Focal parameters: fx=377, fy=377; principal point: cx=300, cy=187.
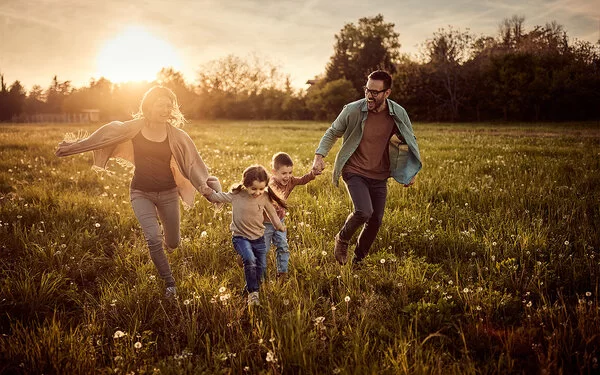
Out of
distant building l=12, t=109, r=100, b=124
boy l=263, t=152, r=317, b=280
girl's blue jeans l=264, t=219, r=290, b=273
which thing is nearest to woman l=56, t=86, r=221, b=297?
boy l=263, t=152, r=317, b=280

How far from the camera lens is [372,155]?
5.14 m

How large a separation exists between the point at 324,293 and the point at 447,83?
45202 millimetres

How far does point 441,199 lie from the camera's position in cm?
750

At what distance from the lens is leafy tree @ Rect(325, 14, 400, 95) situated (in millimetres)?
61500

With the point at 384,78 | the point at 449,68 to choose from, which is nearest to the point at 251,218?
the point at 384,78

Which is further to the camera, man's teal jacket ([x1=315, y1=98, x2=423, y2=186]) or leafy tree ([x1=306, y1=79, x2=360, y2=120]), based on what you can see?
A: leafy tree ([x1=306, y1=79, x2=360, y2=120])

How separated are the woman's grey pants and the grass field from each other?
0.30 meters

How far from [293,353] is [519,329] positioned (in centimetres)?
200

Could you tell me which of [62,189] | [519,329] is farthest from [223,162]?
[519,329]

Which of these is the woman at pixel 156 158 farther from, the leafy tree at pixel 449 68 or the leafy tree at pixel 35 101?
the leafy tree at pixel 35 101

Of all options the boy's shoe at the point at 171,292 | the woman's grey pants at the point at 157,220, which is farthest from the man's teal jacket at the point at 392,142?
the boy's shoe at the point at 171,292

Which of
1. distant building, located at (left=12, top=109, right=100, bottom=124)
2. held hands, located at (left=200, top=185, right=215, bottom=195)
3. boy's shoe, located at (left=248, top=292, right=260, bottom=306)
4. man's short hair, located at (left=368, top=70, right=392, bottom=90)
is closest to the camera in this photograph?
boy's shoe, located at (left=248, top=292, right=260, bottom=306)

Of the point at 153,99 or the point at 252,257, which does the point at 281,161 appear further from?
the point at 153,99

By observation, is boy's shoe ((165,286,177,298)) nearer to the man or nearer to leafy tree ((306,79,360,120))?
the man
